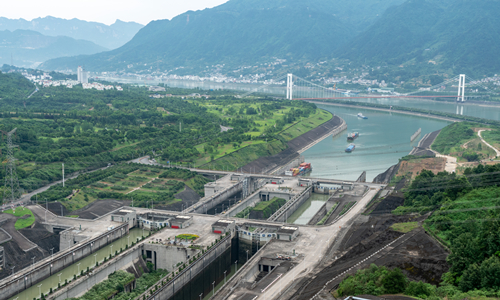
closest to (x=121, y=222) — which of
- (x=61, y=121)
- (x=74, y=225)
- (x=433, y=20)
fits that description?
(x=74, y=225)

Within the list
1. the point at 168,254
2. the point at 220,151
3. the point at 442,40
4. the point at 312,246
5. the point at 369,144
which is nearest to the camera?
the point at 168,254

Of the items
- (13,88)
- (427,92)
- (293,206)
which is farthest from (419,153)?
(427,92)

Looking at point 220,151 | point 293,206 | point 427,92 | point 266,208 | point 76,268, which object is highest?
point 427,92

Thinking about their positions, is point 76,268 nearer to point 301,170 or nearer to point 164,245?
point 164,245

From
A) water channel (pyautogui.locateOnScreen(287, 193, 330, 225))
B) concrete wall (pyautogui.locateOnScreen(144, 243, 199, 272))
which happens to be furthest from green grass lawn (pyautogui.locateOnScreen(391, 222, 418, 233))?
concrete wall (pyautogui.locateOnScreen(144, 243, 199, 272))

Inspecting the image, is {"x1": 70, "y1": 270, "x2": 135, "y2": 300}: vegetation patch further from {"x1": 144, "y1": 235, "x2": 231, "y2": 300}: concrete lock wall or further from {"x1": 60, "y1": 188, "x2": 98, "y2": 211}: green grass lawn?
{"x1": 60, "y1": 188, "x2": 98, "y2": 211}: green grass lawn

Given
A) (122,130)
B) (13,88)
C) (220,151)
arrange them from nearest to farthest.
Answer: (220,151)
(122,130)
(13,88)

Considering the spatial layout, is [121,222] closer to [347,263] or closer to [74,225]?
[74,225]

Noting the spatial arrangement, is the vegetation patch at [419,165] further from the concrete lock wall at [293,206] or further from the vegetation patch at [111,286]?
the vegetation patch at [111,286]
